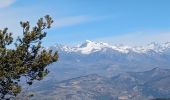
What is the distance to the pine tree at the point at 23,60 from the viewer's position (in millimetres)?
49969

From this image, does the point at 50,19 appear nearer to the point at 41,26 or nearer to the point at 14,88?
the point at 41,26

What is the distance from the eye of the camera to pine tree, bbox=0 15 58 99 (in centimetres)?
4997

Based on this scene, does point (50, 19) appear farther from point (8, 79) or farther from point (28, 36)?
point (8, 79)

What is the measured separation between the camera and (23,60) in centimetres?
5162

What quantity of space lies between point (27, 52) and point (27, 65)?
5.13 feet

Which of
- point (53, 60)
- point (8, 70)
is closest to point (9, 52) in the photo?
point (8, 70)

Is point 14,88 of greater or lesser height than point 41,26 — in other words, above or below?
below

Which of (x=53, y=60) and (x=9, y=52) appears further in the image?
(x=53, y=60)

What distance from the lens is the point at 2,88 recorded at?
168 feet

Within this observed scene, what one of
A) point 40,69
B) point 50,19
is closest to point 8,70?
point 40,69

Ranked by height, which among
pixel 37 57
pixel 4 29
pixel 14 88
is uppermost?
pixel 4 29

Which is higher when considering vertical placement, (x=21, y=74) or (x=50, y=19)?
(x=50, y=19)

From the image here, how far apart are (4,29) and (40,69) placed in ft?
21.1

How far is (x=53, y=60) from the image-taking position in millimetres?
53562
